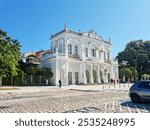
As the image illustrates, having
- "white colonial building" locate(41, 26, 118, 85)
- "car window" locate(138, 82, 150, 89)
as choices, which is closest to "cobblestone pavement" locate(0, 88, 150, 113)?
"car window" locate(138, 82, 150, 89)

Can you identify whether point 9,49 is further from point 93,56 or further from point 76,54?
point 93,56

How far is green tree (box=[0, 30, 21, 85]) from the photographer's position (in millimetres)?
31984

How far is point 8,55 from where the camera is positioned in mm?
33094

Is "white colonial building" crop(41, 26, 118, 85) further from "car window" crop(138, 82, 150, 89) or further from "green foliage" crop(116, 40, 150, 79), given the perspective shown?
"car window" crop(138, 82, 150, 89)

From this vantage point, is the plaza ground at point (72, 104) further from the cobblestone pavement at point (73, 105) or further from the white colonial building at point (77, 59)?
the white colonial building at point (77, 59)

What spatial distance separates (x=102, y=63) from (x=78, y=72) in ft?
28.0

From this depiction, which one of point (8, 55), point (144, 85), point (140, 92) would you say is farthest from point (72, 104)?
point (8, 55)

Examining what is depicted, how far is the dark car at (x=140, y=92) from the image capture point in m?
15.2

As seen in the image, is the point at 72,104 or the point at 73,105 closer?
the point at 73,105

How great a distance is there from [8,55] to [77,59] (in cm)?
2443

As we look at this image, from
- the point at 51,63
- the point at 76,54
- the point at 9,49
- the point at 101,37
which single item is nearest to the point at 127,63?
the point at 101,37

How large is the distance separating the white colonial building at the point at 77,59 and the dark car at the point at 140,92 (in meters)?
34.1

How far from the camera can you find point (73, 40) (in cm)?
5662

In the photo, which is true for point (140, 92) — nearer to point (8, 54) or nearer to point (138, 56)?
point (8, 54)
